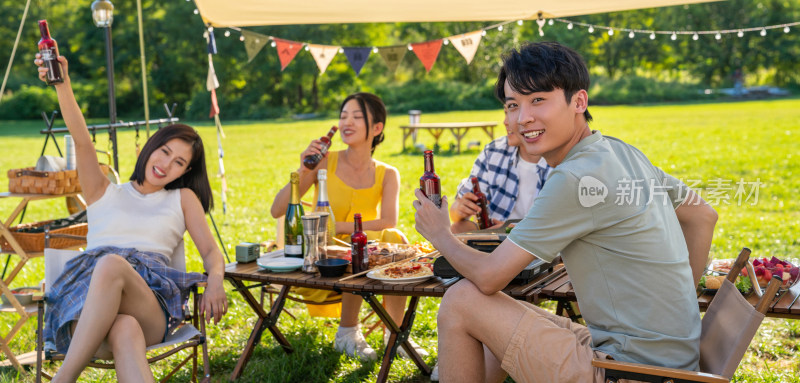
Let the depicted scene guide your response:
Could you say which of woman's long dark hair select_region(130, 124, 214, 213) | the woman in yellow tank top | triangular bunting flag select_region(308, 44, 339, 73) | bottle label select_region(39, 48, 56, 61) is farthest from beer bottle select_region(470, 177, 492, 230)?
triangular bunting flag select_region(308, 44, 339, 73)

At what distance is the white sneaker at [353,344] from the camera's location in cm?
357

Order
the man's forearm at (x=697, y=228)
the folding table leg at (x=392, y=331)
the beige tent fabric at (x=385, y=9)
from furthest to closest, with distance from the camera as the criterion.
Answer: the beige tent fabric at (x=385, y=9) < the folding table leg at (x=392, y=331) < the man's forearm at (x=697, y=228)

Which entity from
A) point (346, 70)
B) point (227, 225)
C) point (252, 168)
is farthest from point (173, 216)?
point (346, 70)

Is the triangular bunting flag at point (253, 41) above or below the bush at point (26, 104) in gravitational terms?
above

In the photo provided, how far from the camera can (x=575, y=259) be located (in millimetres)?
2004

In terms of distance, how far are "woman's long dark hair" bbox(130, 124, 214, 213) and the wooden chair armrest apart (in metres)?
1.98

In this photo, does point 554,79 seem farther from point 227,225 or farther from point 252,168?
point 252,168

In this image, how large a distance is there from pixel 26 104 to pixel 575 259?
28.3m

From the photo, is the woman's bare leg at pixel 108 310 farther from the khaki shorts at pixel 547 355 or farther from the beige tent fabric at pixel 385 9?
the beige tent fabric at pixel 385 9

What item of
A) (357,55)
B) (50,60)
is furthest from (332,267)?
(357,55)

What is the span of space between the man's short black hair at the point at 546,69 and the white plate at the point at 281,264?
3.93 ft

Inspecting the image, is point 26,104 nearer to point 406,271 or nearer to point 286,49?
point 286,49

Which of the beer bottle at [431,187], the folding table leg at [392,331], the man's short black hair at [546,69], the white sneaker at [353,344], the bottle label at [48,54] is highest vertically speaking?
the bottle label at [48,54]

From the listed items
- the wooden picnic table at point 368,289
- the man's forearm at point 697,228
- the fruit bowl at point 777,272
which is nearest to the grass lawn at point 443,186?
the wooden picnic table at point 368,289
